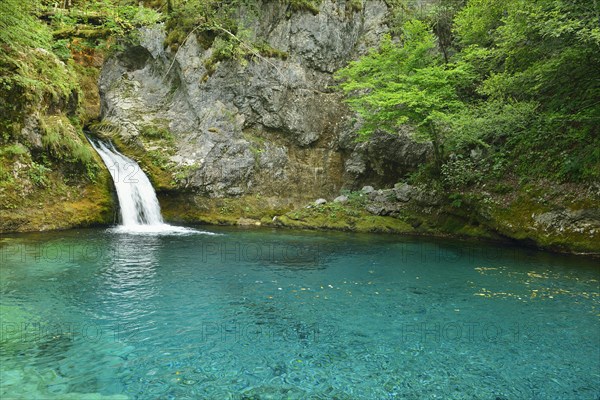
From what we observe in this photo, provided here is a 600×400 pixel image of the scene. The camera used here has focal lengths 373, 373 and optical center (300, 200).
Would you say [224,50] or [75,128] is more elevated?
[224,50]

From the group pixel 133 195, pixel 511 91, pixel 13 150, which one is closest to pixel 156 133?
pixel 133 195

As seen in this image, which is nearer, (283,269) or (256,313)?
(256,313)

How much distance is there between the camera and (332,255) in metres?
11.7

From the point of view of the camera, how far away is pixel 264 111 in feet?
71.5

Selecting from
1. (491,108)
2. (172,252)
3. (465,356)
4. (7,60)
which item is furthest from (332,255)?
(7,60)

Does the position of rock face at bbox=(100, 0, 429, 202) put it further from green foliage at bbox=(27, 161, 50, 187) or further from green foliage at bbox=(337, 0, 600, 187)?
green foliage at bbox=(27, 161, 50, 187)

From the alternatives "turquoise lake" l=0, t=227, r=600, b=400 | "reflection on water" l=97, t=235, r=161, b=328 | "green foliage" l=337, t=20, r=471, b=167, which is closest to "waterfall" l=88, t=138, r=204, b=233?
"reflection on water" l=97, t=235, r=161, b=328

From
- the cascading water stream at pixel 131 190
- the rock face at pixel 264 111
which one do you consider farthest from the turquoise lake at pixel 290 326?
the rock face at pixel 264 111

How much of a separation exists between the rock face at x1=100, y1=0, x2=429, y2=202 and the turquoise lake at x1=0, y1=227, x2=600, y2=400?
10067 mm

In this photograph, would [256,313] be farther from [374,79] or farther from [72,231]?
[374,79]

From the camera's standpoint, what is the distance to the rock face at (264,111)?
20188 millimetres

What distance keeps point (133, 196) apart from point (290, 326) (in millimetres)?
13407

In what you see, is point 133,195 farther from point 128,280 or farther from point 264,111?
point 128,280

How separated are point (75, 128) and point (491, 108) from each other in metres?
17.3
